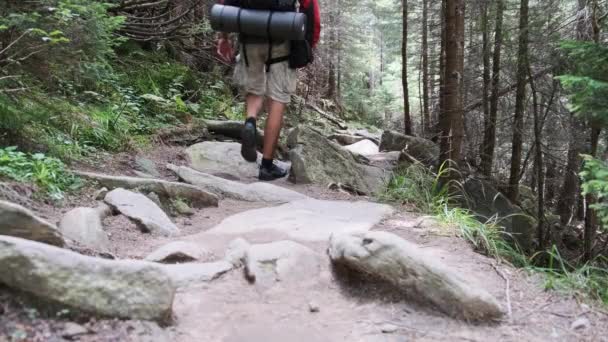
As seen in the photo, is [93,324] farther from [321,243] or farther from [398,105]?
[398,105]

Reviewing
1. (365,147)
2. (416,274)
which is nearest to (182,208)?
(416,274)

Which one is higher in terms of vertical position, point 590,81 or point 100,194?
point 590,81

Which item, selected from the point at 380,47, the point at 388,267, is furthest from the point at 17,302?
the point at 380,47

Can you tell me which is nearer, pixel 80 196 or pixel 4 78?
pixel 4 78

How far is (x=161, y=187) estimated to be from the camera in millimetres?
4598

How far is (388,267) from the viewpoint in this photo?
105 inches

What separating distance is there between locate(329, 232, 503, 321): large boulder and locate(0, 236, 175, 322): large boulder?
1.06 meters

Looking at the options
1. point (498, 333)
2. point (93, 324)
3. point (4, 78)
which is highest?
point (4, 78)

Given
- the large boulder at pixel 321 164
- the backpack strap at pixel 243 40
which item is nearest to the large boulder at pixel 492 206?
the large boulder at pixel 321 164

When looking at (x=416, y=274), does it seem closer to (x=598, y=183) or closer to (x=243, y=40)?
(x=598, y=183)

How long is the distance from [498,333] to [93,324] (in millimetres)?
1806

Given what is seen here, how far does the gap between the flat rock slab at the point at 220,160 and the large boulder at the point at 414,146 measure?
4371 millimetres

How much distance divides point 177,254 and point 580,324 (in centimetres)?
226

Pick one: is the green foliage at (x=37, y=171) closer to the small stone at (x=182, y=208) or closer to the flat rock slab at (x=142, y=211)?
the flat rock slab at (x=142, y=211)
